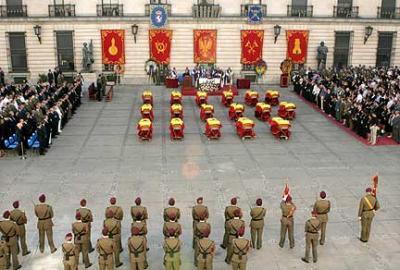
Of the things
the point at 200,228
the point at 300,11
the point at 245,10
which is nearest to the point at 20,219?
the point at 200,228

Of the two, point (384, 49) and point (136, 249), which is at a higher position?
point (384, 49)

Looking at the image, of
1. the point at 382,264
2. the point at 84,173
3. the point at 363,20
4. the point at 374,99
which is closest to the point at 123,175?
the point at 84,173

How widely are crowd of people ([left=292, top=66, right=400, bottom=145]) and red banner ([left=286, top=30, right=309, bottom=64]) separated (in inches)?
84.1

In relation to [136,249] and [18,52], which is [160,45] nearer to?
[18,52]

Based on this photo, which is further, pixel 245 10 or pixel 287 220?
pixel 245 10

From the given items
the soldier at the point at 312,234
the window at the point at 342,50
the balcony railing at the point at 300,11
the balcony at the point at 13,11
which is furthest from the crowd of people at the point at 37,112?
the window at the point at 342,50

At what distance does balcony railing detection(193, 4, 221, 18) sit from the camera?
125 feet

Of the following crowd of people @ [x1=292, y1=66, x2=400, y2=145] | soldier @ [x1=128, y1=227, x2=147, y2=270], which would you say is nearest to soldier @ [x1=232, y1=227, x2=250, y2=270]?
soldier @ [x1=128, y1=227, x2=147, y2=270]

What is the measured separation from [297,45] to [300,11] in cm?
269

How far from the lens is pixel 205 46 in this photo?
128 ft

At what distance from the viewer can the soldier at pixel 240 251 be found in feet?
37.6

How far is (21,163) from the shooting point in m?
20.2

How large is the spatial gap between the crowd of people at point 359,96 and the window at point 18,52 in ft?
68.3

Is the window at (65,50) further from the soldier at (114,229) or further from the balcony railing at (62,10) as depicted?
the soldier at (114,229)
